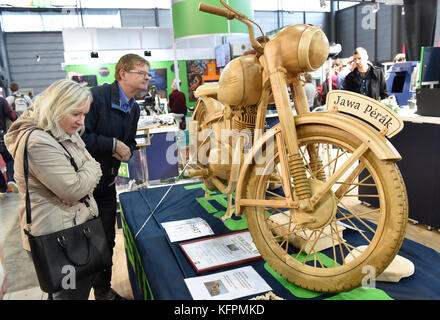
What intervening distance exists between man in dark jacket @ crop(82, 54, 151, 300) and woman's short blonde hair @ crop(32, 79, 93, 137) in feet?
1.59

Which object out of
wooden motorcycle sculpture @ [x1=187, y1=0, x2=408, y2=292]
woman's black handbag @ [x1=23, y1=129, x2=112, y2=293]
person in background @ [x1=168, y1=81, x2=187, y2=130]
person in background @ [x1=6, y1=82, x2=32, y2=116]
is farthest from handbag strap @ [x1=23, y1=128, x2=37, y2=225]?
person in background @ [x1=6, y1=82, x2=32, y2=116]

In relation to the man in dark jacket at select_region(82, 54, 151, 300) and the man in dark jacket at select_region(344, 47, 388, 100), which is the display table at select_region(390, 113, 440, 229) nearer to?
the man in dark jacket at select_region(344, 47, 388, 100)

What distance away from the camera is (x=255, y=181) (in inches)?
51.3

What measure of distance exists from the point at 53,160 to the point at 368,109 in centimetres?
111

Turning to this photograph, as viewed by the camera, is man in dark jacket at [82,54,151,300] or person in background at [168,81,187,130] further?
person in background at [168,81,187,130]

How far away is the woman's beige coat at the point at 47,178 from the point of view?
3.87 feet

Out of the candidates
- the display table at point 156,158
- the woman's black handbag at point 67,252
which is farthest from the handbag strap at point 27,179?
the display table at point 156,158

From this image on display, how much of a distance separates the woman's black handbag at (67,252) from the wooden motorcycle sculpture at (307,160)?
0.58 m

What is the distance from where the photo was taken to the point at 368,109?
108 cm

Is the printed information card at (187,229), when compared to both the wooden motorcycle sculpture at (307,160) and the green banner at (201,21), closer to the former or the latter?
the wooden motorcycle sculpture at (307,160)

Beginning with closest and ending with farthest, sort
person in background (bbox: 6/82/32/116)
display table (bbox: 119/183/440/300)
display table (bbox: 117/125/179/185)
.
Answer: display table (bbox: 119/183/440/300), display table (bbox: 117/125/179/185), person in background (bbox: 6/82/32/116)

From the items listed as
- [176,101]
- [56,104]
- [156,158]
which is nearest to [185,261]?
[56,104]

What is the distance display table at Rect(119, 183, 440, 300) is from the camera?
1149mm

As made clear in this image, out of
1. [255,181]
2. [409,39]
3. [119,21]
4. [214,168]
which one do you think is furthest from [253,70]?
[119,21]
